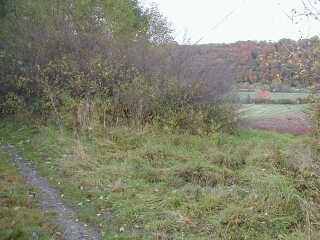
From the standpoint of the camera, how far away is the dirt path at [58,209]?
643 centimetres

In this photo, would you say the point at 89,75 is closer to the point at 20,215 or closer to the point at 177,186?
the point at 177,186

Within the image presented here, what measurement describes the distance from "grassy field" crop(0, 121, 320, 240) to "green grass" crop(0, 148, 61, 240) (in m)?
0.66

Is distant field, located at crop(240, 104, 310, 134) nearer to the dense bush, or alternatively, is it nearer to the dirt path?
the dense bush

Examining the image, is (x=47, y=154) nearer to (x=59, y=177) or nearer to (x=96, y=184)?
(x=59, y=177)

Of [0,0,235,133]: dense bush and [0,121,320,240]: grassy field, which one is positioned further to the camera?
[0,0,235,133]: dense bush

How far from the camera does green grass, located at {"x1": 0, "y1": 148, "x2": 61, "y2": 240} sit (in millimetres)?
6113

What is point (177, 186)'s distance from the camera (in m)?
8.48

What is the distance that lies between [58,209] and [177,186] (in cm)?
224

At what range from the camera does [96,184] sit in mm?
8469

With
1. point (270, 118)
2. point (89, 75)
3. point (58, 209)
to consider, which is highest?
point (89, 75)

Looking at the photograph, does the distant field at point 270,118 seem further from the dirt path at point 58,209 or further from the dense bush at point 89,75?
the dirt path at point 58,209

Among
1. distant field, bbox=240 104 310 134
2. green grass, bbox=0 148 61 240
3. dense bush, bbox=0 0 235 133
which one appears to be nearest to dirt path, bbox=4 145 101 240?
green grass, bbox=0 148 61 240

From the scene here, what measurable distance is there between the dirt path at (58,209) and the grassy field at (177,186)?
0.16 metres

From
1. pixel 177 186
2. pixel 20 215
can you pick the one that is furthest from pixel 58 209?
pixel 177 186
